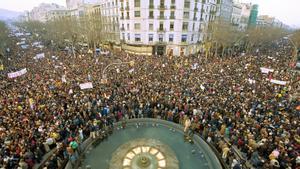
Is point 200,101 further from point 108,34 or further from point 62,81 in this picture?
point 108,34

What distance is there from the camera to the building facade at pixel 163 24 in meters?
40.1

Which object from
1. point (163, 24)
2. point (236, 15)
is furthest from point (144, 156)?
point (236, 15)

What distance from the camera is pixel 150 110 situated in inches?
611

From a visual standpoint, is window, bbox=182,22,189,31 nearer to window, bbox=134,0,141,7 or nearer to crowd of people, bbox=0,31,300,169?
window, bbox=134,0,141,7

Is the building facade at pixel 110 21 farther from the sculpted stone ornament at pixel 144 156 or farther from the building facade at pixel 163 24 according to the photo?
the sculpted stone ornament at pixel 144 156

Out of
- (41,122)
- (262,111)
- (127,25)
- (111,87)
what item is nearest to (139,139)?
(41,122)

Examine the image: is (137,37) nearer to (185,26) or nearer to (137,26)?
(137,26)

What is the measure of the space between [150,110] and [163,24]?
3091 centimetres

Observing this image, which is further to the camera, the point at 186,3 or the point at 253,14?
the point at 253,14

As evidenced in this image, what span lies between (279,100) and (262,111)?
4163mm

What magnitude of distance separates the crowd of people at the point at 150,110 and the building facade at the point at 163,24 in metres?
18.8

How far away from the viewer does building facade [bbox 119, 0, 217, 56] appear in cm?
4009

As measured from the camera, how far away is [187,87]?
2052 centimetres

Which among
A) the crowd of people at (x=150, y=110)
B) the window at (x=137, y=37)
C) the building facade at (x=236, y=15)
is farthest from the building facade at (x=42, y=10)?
the crowd of people at (x=150, y=110)
